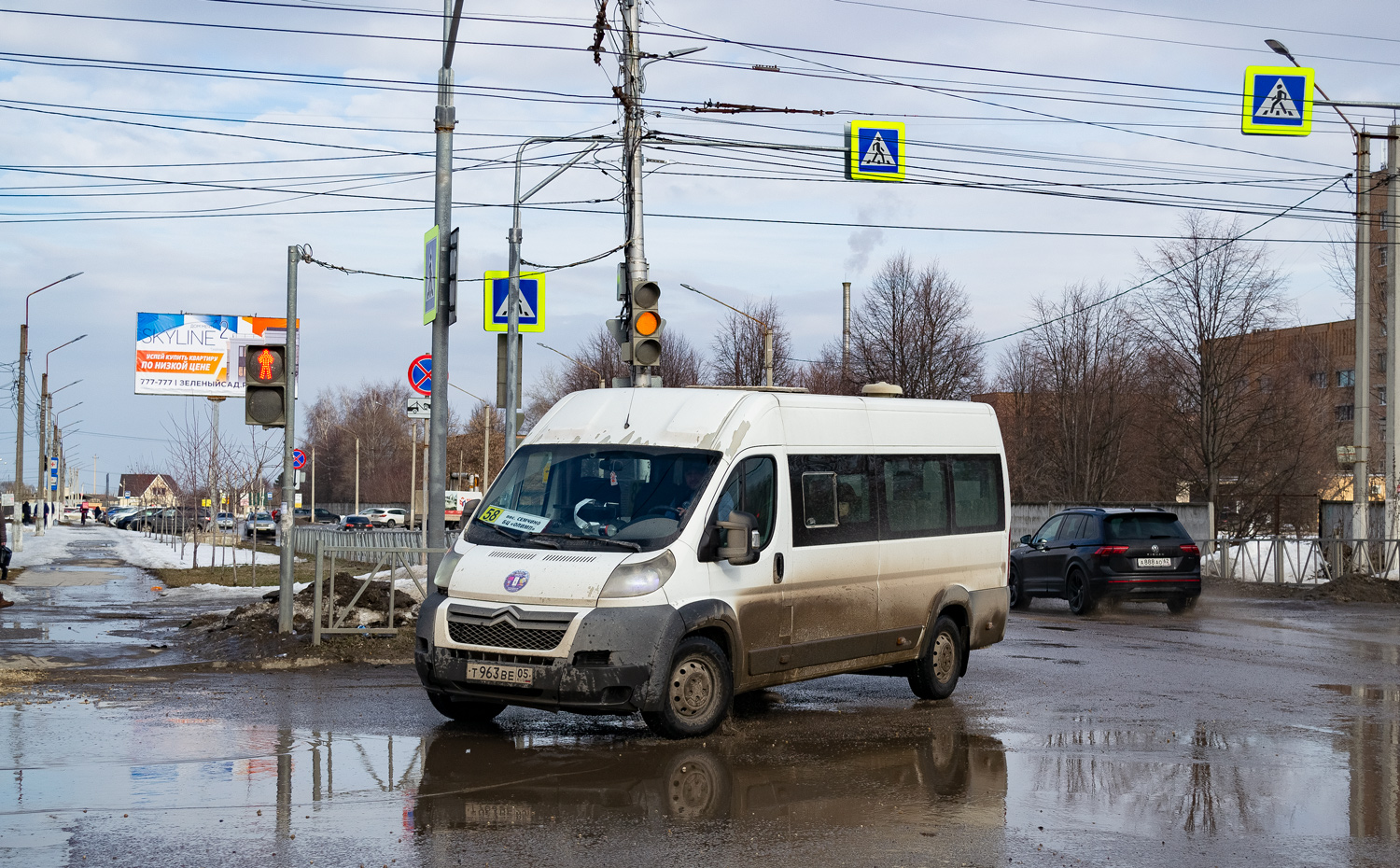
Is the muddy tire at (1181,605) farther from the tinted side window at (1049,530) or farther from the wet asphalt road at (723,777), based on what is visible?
the wet asphalt road at (723,777)

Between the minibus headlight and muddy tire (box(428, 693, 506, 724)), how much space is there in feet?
4.39

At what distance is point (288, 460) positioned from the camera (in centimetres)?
1489

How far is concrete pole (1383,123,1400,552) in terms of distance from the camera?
24.9 meters

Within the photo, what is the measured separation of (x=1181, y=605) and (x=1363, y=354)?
8.17 m

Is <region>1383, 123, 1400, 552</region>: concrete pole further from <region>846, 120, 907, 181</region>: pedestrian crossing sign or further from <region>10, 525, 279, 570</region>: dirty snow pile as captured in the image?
<region>10, 525, 279, 570</region>: dirty snow pile

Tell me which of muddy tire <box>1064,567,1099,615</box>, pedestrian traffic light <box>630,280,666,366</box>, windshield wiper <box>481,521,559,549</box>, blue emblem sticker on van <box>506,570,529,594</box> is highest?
pedestrian traffic light <box>630,280,666,366</box>

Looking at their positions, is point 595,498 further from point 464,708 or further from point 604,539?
point 464,708

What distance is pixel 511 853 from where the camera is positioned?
19.8 feet

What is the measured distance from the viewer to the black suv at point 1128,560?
66.6 ft

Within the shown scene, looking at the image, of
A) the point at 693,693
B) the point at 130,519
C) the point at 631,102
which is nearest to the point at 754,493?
the point at 693,693

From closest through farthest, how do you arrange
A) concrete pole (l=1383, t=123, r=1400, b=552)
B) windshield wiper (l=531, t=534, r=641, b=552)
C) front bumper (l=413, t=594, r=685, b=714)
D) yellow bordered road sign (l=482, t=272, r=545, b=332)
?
1. front bumper (l=413, t=594, r=685, b=714)
2. windshield wiper (l=531, t=534, r=641, b=552)
3. yellow bordered road sign (l=482, t=272, r=545, b=332)
4. concrete pole (l=1383, t=123, r=1400, b=552)

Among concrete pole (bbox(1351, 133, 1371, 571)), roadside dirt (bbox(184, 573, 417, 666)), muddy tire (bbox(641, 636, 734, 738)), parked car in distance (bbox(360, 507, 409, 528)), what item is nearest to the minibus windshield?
muddy tire (bbox(641, 636, 734, 738))

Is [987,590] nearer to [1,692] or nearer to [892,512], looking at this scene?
[892,512]

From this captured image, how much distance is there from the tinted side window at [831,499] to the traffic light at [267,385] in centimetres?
672
